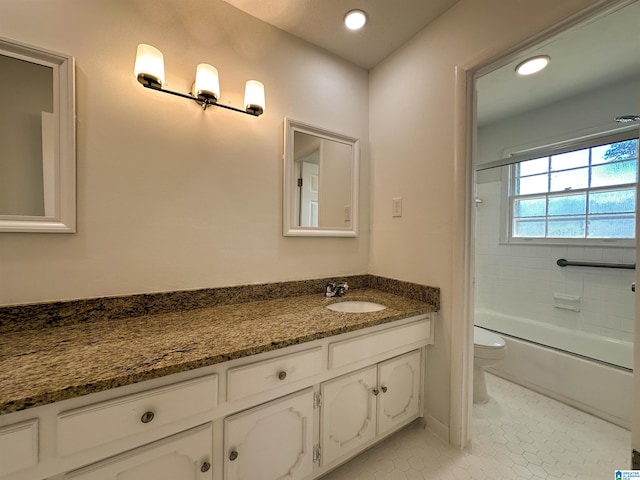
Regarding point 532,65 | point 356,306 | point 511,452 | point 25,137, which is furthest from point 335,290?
point 532,65

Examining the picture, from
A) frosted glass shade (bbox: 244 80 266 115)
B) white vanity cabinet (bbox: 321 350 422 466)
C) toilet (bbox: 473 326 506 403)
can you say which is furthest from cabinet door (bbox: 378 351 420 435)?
frosted glass shade (bbox: 244 80 266 115)

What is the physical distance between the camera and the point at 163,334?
956 mm

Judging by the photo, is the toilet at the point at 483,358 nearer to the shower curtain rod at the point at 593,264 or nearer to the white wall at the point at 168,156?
the shower curtain rod at the point at 593,264

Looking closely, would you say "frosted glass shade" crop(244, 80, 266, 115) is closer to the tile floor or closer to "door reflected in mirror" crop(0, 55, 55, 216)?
"door reflected in mirror" crop(0, 55, 55, 216)

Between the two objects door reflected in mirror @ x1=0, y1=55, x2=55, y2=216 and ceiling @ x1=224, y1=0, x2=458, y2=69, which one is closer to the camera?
door reflected in mirror @ x1=0, y1=55, x2=55, y2=216

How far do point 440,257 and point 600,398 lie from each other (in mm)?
1383

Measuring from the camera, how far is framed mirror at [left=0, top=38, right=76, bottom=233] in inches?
37.7

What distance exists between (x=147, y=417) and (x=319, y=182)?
1362 mm

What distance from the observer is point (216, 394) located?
2.74ft

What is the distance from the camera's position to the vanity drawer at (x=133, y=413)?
0.65 m

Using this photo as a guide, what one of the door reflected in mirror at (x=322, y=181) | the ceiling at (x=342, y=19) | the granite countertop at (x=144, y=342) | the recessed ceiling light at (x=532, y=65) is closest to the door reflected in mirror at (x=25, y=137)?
the granite countertop at (x=144, y=342)

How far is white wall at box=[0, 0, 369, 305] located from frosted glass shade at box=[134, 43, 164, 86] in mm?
102

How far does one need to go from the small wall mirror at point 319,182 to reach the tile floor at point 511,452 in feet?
4.03

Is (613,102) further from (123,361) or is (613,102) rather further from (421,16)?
(123,361)
